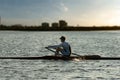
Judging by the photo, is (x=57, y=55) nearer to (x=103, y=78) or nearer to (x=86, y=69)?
(x=86, y=69)

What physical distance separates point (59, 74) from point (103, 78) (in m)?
3.29

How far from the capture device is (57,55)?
37375 millimetres

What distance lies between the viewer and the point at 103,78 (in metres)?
28.8

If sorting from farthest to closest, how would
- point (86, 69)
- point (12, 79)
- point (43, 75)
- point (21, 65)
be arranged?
point (21, 65) < point (86, 69) < point (43, 75) < point (12, 79)

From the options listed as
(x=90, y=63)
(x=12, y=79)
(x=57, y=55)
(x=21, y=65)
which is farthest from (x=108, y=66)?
(x=12, y=79)

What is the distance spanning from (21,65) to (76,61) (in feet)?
15.4

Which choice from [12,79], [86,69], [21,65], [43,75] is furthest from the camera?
[21,65]

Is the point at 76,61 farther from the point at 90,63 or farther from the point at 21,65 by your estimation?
the point at 21,65

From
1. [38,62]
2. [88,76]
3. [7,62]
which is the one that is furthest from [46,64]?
[88,76]

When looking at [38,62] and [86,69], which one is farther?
[38,62]

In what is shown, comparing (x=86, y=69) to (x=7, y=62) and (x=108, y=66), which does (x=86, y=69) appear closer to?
(x=108, y=66)

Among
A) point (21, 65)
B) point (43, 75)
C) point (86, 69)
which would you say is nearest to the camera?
point (43, 75)

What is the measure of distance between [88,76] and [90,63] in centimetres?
749

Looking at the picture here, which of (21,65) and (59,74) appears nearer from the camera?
(59,74)
